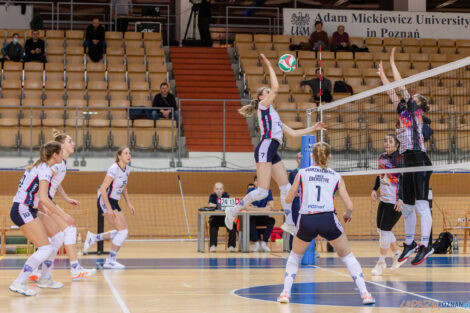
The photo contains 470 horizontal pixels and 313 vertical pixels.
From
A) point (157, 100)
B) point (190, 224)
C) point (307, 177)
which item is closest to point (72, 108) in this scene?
point (157, 100)

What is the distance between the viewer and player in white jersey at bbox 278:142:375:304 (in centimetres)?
763

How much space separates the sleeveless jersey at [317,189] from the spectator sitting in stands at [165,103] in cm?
1099

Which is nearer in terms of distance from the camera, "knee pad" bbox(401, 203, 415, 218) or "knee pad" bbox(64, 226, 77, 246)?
"knee pad" bbox(64, 226, 77, 246)

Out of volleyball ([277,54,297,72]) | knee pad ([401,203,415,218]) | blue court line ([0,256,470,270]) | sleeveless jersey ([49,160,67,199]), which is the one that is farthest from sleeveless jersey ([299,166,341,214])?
blue court line ([0,256,470,270])

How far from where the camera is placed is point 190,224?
1825cm

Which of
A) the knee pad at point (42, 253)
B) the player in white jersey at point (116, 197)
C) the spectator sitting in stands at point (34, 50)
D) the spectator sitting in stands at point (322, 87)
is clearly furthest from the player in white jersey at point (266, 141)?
the spectator sitting in stands at point (34, 50)

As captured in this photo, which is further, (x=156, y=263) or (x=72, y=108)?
(x=72, y=108)

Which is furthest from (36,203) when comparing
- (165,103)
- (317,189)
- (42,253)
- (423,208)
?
(165,103)

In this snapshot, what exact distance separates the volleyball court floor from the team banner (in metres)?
12.1

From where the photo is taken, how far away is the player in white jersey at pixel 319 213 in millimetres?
7629

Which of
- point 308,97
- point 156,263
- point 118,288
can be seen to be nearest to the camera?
point 118,288

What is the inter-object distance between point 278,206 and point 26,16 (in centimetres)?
1137

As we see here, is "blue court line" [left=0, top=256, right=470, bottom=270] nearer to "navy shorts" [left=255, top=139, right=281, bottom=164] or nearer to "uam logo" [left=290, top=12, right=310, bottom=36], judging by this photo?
"navy shorts" [left=255, top=139, right=281, bottom=164]

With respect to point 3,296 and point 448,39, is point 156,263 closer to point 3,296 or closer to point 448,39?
point 3,296
